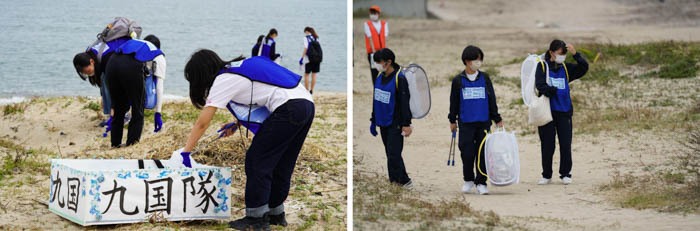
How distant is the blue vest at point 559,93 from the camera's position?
627 centimetres

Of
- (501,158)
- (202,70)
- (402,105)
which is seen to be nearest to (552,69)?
(501,158)

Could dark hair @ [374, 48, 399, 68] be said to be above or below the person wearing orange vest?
below

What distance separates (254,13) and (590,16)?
15828mm

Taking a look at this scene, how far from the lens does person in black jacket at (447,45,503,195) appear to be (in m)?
5.80

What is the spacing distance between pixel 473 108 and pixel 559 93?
91 centimetres

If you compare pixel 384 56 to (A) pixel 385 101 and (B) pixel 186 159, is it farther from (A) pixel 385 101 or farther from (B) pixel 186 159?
(B) pixel 186 159

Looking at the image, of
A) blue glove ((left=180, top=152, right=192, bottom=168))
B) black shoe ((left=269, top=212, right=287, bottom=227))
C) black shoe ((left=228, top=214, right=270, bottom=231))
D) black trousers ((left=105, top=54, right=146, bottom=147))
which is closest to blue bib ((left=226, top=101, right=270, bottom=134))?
blue glove ((left=180, top=152, right=192, bottom=168))

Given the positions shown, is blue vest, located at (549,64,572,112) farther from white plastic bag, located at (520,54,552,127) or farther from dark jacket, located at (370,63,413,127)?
dark jacket, located at (370,63,413,127)

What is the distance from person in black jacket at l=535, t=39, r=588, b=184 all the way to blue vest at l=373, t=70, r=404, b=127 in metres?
1.23

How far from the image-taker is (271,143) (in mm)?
4449

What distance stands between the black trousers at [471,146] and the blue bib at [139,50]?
278 cm

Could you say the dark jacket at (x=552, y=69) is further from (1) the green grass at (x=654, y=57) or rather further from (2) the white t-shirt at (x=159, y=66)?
(1) the green grass at (x=654, y=57)

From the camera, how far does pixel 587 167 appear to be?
728 centimetres

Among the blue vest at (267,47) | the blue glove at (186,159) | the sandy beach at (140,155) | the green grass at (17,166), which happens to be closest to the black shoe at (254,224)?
the sandy beach at (140,155)
